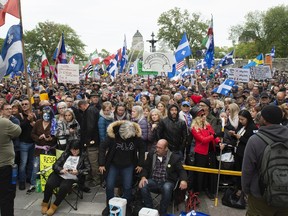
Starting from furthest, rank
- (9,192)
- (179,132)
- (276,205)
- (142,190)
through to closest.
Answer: (179,132) < (142,190) < (9,192) < (276,205)

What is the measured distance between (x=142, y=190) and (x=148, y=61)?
7.11 meters

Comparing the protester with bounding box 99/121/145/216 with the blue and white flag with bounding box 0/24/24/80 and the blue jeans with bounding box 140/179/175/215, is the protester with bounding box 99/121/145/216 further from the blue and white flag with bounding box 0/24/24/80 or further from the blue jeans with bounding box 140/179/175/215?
the blue and white flag with bounding box 0/24/24/80

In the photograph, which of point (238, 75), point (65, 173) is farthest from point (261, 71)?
point (65, 173)

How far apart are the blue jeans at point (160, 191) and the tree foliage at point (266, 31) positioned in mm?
66600

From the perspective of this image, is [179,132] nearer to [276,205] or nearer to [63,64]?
[276,205]

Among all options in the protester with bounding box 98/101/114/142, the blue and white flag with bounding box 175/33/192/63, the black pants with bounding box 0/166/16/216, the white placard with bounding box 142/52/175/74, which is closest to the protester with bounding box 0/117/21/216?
the black pants with bounding box 0/166/16/216

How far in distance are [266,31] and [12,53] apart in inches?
2693

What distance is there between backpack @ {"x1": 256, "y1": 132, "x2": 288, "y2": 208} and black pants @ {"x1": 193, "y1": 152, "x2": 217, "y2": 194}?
259cm

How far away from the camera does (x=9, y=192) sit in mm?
4184

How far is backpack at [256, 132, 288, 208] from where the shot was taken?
9.28ft

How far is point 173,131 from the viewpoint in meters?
5.46

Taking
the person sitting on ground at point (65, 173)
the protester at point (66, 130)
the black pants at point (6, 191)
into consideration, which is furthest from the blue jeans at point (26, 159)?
the black pants at point (6, 191)

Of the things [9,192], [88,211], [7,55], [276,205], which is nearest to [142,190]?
[88,211]

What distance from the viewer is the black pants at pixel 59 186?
4969 millimetres
